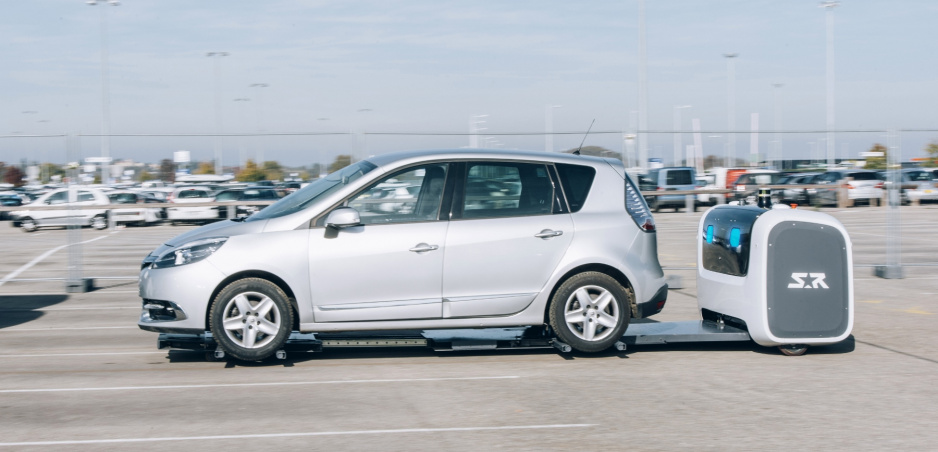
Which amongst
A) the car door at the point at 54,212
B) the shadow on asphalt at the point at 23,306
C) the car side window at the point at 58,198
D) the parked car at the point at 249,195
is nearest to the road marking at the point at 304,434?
the shadow on asphalt at the point at 23,306

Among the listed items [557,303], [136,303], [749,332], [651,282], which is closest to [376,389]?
[557,303]

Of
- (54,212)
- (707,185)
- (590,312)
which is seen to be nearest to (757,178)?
(707,185)

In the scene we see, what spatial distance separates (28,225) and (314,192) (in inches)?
480

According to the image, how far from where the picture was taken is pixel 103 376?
7.25 m

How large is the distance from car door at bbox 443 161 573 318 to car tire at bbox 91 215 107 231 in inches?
458

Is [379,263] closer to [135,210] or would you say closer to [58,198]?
[58,198]

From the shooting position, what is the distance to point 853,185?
2877 centimetres

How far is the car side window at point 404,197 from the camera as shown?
7605 mm

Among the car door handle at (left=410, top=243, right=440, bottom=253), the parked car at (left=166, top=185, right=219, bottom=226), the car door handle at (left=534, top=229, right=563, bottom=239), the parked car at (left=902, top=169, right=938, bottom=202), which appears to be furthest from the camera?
the parked car at (left=902, top=169, right=938, bottom=202)

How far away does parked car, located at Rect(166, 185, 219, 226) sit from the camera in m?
15.9

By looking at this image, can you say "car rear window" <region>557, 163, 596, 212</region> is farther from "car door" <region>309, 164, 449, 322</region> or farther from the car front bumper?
the car front bumper

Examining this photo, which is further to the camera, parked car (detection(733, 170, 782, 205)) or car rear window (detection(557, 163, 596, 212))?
parked car (detection(733, 170, 782, 205))

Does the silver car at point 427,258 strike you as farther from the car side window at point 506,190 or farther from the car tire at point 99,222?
the car tire at point 99,222

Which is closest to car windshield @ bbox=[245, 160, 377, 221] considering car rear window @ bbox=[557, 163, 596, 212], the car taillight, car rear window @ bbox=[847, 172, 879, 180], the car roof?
the car roof
